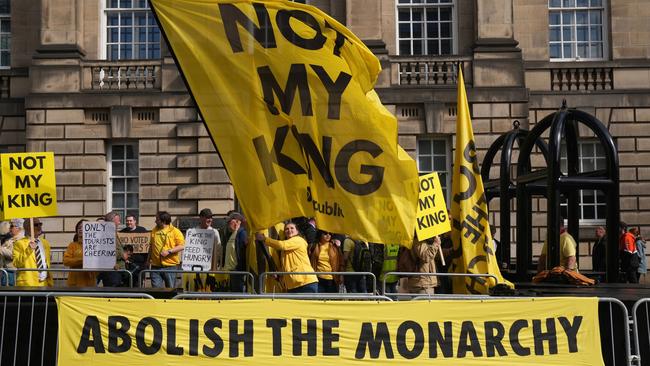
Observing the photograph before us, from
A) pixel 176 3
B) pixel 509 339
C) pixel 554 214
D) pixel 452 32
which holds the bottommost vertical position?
pixel 509 339

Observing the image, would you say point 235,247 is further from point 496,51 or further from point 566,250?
point 496,51

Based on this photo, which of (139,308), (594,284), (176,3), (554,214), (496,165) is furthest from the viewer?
(496,165)

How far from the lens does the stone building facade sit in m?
24.9

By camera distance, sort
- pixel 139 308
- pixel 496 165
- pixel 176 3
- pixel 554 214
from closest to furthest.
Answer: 1. pixel 139 308
2. pixel 176 3
3. pixel 554 214
4. pixel 496 165

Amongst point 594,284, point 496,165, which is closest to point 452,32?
point 496,165

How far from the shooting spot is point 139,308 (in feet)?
27.1

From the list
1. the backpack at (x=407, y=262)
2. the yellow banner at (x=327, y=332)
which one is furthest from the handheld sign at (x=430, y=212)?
the yellow banner at (x=327, y=332)

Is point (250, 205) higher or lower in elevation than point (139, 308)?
higher

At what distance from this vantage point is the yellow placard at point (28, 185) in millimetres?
13805

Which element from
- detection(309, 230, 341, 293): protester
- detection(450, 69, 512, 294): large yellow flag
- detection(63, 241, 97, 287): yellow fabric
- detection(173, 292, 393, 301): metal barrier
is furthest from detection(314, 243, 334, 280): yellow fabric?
detection(173, 292, 393, 301): metal barrier

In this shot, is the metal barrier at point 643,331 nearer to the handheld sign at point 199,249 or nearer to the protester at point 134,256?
the handheld sign at point 199,249

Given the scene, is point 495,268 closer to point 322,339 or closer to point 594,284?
point 594,284

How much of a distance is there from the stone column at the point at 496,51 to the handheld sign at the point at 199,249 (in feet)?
42.8

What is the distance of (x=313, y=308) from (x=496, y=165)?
16930mm
